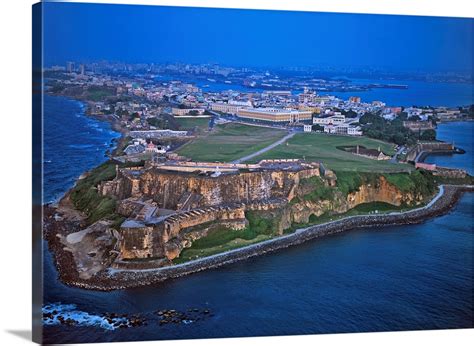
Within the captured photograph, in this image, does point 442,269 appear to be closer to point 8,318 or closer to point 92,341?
point 92,341

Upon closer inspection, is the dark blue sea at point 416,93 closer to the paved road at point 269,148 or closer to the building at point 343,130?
the building at point 343,130

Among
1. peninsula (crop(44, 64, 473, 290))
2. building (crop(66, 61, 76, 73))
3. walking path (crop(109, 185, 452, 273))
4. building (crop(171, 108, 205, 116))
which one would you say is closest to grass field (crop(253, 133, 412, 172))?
peninsula (crop(44, 64, 473, 290))

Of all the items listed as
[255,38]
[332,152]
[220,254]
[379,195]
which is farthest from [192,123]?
[379,195]

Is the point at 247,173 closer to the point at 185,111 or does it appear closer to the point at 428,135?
the point at 185,111

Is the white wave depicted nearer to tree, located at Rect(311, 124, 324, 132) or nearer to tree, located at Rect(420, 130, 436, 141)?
tree, located at Rect(311, 124, 324, 132)

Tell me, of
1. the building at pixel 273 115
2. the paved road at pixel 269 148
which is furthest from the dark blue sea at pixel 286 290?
the building at pixel 273 115
